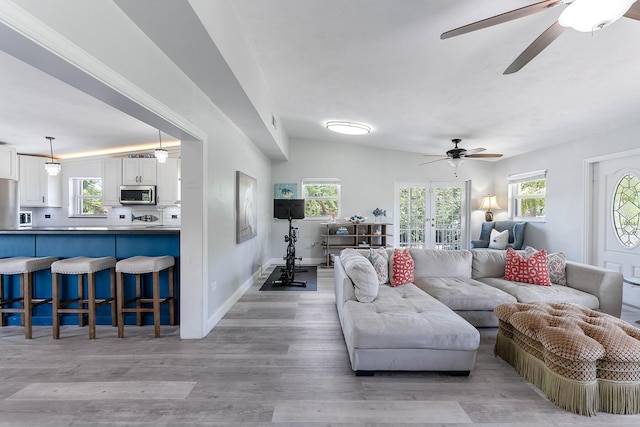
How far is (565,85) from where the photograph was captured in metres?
2.84

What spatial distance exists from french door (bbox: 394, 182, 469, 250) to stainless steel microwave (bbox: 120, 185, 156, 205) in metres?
5.22

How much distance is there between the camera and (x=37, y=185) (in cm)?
550

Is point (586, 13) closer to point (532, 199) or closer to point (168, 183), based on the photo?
point (532, 199)

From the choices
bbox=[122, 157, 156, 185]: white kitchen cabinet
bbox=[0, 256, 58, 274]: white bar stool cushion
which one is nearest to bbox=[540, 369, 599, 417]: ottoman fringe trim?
bbox=[0, 256, 58, 274]: white bar stool cushion

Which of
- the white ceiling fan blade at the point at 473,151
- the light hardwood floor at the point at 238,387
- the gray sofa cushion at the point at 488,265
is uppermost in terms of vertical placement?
the white ceiling fan blade at the point at 473,151

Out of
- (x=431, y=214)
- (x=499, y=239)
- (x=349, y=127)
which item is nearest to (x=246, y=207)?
(x=349, y=127)

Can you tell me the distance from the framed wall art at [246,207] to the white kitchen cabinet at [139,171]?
2327 mm

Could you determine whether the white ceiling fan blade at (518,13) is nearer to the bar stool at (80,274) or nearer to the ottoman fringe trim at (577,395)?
the ottoman fringe trim at (577,395)

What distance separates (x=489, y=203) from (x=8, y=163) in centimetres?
918

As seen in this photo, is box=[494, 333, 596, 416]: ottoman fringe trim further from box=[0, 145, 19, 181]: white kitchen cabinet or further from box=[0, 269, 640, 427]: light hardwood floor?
box=[0, 145, 19, 181]: white kitchen cabinet

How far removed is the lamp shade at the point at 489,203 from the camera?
6.16 m

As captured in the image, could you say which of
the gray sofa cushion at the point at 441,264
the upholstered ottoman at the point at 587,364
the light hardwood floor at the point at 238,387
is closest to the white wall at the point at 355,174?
the gray sofa cushion at the point at 441,264

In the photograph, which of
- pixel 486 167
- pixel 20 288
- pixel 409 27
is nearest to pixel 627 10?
pixel 409 27

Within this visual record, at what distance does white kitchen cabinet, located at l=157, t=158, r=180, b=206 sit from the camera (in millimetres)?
5652
